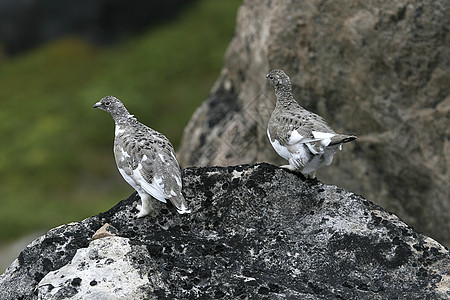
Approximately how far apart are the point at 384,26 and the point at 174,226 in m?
5.43

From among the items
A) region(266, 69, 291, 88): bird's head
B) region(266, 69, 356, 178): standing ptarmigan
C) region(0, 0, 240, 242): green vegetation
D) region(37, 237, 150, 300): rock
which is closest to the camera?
region(37, 237, 150, 300): rock

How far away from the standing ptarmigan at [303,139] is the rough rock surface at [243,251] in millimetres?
231

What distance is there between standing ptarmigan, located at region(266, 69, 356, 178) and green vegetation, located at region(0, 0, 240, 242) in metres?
9.49

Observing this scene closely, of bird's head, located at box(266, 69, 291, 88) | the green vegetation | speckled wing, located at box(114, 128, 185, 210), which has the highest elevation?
bird's head, located at box(266, 69, 291, 88)

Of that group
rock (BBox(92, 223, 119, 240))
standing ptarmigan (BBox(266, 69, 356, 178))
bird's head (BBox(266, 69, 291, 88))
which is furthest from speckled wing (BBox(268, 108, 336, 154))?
rock (BBox(92, 223, 119, 240))

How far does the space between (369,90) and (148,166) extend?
16.6ft

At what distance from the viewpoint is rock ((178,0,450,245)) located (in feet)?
34.0

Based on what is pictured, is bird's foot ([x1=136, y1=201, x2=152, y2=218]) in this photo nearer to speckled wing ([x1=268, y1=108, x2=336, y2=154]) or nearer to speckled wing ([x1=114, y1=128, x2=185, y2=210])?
speckled wing ([x1=114, y1=128, x2=185, y2=210])

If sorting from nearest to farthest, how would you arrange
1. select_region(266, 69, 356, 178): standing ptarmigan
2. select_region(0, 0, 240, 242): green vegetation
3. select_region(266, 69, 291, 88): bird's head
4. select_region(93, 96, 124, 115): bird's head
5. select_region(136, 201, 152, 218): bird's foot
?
select_region(136, 201, 152, 218): bird's foot → select_region(266, 69, 356, 178): standing ptarmigan → select_region(93, 96, 124, 115): bird's head → select_region(266, 69, 291, 88): bird's head → select_region(0, 0, 240, 242): green vegetation

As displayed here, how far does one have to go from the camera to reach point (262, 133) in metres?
12.1

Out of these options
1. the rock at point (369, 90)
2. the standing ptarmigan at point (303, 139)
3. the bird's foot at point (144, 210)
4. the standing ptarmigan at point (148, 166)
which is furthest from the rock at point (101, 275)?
the rock at point (369, 90)

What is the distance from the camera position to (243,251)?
6.51m

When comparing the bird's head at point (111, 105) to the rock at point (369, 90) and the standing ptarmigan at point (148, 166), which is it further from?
the rock at point (369, 90)

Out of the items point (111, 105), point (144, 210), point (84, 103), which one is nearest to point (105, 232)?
point (144, 210)
